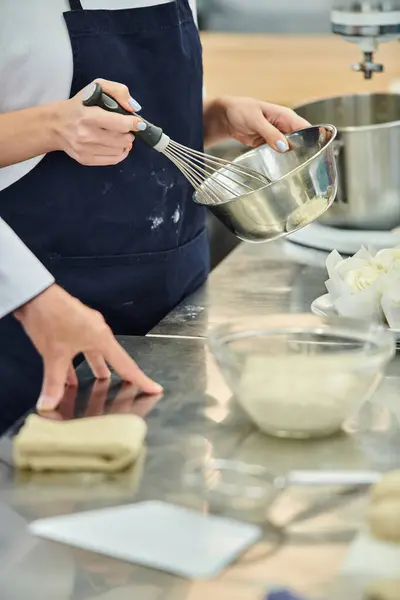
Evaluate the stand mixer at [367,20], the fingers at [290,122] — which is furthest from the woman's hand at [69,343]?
the stand mixer at [367,20]

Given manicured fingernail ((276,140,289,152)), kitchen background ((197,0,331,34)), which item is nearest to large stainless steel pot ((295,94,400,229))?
manicured fingernail ((276,140,289,152))

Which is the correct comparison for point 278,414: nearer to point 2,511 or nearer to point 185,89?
point 2,511

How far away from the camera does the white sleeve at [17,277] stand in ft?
4.25

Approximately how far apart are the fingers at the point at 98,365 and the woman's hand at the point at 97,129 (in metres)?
0.30

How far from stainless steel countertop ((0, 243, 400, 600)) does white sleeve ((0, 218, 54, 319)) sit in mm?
124

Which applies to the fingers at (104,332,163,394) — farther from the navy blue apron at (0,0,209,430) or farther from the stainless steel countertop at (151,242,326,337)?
the navy blue apron at (0,0,209,430)

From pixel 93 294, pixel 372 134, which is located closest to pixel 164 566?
pixel 93 294

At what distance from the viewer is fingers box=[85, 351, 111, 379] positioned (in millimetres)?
1292

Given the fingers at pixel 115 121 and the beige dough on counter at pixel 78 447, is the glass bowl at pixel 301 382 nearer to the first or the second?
the beige dough on counter at pixel 78 447

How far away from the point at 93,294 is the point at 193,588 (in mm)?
849

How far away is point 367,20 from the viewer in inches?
75.5

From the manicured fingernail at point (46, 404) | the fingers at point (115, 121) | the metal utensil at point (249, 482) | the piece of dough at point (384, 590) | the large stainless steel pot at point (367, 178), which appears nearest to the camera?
the piece of dough at point (384, 590)

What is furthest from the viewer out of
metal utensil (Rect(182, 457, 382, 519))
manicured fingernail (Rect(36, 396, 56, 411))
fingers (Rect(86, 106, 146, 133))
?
fingers (Rect(86, 106, 146, 133))

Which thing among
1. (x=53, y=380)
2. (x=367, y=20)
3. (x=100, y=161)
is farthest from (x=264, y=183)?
(x=53, y=380)
